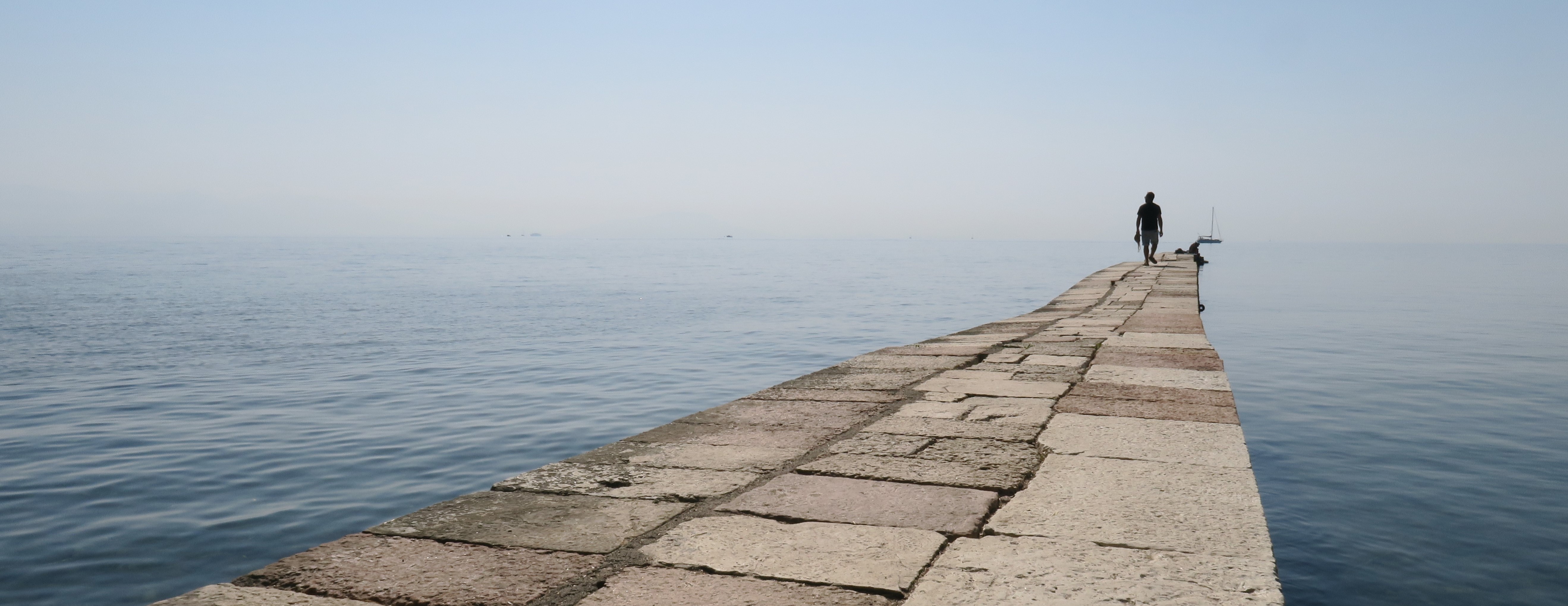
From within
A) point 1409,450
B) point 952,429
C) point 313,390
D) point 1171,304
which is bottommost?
point 1409,450

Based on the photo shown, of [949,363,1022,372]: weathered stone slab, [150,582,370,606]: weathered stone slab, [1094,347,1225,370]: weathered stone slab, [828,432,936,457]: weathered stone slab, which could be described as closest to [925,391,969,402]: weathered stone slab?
[949,363,1022,372]: weathered stone slab

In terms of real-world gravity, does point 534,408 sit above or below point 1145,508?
below

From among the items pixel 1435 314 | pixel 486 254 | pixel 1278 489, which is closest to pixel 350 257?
pixel 486 254

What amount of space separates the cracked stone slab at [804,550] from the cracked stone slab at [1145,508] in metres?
0.30

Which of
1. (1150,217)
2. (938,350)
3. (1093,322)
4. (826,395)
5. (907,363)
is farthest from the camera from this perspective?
(1150,217)

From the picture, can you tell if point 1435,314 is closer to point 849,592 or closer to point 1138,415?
point 1138,415

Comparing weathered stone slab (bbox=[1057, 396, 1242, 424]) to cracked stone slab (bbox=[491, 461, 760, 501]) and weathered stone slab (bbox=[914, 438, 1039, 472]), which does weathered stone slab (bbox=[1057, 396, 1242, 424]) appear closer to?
weathered stone slab (bbox=[914, 438, 1039, 472])

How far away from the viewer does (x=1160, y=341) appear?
22.4 feet

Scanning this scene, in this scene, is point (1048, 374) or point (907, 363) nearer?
point (1048, 374)

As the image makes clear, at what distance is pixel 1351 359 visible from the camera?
39.4ft

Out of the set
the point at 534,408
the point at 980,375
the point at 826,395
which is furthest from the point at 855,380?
the point at 534,408

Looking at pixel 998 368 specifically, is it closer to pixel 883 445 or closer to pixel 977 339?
pixel 977 339

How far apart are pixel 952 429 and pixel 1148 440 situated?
74 cm

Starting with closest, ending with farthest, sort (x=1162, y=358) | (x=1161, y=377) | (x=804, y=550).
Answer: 1. (x=804, y=550)
2. (x=1161, y=377)
3. (x=1162, y=358)
